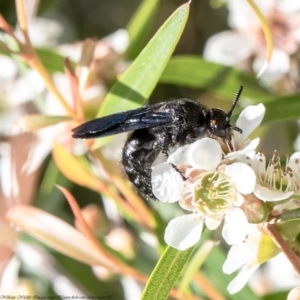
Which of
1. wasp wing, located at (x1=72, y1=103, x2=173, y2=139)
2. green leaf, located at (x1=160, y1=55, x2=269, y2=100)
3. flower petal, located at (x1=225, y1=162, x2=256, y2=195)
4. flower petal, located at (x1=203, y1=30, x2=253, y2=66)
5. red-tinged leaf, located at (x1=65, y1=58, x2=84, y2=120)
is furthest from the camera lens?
flower petal, located at (x1=203, y1=30, x2=253, y2=66)

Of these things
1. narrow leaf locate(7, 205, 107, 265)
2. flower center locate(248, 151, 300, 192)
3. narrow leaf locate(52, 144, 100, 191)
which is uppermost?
flower center locate(248, 151, 300, 192)

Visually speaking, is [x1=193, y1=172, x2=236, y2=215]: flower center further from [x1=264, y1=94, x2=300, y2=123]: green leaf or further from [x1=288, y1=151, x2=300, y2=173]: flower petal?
[x1=264, y1=94, x2=300, y2=123]: green leaf

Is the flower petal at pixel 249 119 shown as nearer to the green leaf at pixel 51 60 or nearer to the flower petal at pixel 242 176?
the flower petal at pixel 242 176

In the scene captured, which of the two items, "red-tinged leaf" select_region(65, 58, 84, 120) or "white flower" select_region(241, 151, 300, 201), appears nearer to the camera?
"white flower" select_region(241, 151, 300, 201)

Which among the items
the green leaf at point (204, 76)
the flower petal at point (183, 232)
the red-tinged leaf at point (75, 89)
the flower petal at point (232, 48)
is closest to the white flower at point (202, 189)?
the flower petal at point (183, 232)

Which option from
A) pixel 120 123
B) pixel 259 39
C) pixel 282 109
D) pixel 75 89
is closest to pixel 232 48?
pixel 259 39

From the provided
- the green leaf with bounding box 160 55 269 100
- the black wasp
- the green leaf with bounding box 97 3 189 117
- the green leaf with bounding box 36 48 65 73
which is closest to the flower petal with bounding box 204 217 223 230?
the black wasp
